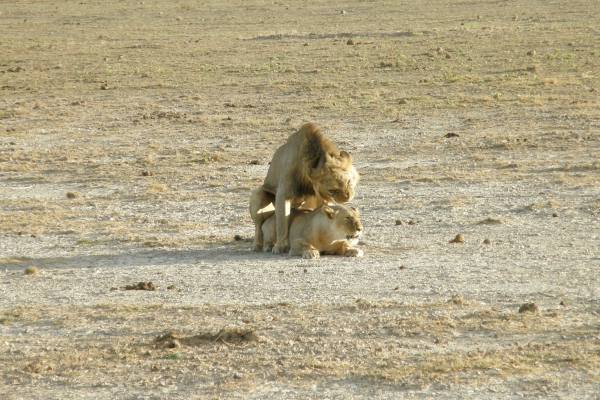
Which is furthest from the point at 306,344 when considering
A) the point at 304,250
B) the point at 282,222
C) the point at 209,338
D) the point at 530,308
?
the point at 282,222

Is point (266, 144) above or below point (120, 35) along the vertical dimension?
below

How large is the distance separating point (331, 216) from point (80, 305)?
2665 millimetres

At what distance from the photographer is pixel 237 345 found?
677 cm

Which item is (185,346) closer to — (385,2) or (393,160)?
(393,160)

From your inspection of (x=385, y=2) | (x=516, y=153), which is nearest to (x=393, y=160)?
(x=516, y=153)

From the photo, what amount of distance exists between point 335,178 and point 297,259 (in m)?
0.91

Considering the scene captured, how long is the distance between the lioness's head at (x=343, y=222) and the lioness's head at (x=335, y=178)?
0.40ft

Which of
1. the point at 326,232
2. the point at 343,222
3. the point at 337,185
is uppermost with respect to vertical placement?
the point at 337,185

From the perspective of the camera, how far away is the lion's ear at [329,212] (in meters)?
9.60

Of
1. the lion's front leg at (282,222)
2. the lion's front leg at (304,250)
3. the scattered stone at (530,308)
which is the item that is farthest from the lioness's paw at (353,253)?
the scattered stone at (530,308)

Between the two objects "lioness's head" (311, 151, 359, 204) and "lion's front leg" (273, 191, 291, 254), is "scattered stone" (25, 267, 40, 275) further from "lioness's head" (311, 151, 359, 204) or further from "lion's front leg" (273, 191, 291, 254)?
"lioness's head" (311, 151, 359, 204)

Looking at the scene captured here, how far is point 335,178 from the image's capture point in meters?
9.52

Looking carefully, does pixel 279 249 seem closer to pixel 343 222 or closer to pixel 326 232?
pixel 326 232

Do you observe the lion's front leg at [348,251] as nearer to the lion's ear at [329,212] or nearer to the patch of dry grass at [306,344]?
the lion's ear at [329,212]
